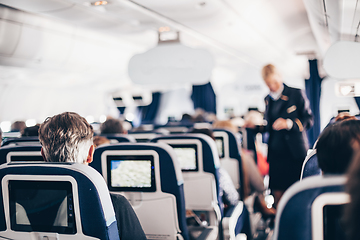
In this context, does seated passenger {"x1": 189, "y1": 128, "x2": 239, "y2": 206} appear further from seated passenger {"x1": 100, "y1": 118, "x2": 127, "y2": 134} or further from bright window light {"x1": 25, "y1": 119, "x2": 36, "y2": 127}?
bright window light {"x1": 25, "y1": 119, "x2": 36, "y2": 127}

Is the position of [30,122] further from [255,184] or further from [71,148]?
[71,148]

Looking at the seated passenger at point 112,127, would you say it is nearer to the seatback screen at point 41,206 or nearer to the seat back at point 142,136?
the seat back at point 142,136

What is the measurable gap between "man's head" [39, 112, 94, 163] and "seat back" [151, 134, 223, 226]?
1.39 metres

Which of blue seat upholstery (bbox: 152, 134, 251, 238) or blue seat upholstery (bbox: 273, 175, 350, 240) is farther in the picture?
blue seat upholstery (bbox: 152, 134, 251, 238)

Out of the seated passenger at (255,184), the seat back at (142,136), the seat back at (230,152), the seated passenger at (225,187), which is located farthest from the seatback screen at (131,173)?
the seated passenger at (255,184)

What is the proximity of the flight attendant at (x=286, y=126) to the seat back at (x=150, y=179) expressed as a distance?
1620 mm

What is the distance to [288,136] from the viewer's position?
368 centimetres

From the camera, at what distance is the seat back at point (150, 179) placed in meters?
2.31

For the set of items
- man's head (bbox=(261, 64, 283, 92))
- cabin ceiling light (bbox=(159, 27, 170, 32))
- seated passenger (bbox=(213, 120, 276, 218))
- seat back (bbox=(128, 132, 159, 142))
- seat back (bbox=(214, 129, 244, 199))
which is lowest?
seated passenger (bbox=(213, 120, 276, 218))

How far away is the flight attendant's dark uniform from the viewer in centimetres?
364

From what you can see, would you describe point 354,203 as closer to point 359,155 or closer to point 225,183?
point 359,155

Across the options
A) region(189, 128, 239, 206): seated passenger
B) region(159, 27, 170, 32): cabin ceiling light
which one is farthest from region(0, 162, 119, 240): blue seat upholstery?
region(159, 27, 170, 32): cabin ceiling light

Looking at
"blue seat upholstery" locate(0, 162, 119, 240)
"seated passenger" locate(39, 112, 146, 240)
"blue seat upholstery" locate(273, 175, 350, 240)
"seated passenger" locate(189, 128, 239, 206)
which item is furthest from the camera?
"seated passenger" locate(189, 128, 239, 206)

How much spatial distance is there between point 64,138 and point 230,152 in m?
2.71
